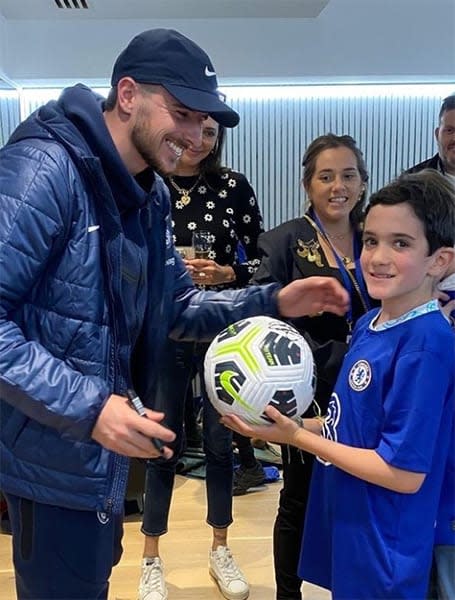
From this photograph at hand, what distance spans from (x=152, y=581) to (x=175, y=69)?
170 centimetres

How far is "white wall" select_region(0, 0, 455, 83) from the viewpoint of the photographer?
148 inches

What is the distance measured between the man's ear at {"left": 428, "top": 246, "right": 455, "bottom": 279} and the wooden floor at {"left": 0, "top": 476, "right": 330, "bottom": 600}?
1350 millimetres

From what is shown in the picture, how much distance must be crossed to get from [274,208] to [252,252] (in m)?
1.83

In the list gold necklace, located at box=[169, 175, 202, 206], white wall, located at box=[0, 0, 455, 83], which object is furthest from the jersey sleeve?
white wall, located at box=[0, 0, 455, 83]

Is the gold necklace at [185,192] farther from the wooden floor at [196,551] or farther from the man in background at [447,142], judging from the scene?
the wooden floor at [196,551]

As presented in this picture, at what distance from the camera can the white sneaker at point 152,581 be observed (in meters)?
2.14

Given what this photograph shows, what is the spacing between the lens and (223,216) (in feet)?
7.88

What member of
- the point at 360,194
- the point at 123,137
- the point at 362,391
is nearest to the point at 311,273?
the point at 360,194

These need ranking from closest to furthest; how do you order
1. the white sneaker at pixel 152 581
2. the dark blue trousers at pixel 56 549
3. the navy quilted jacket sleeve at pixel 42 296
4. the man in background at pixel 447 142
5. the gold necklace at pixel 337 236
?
the navy quilted jacket sleeve at pixel 42 296
the dark blue trousers at pixel 56 549
the gold necklace at pixel 337 236
the white sneaker at pixel 152 581
the man in background at pixel 447 142

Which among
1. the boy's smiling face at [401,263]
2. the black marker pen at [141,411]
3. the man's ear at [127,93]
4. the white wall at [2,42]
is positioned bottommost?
the black marker pen at [141,411]

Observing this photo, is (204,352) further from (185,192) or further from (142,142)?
(142,142)

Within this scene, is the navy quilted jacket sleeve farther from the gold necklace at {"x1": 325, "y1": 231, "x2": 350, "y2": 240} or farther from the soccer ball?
the gold necklace at {"x1": 325, "y1": 231, "x2": 350, "y2": 240}

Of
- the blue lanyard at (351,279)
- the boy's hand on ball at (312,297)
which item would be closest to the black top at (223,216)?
the blue lanyard at (351,279)

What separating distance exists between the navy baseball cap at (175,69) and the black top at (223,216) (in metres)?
1.08
